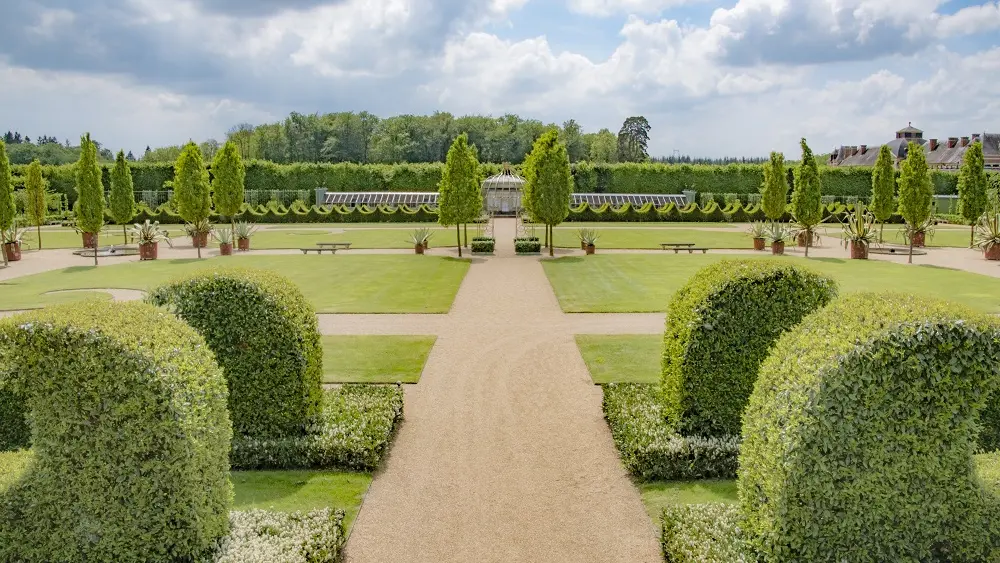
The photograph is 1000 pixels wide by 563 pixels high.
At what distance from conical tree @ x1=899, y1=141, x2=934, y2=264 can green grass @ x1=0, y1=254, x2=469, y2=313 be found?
18.8 meters

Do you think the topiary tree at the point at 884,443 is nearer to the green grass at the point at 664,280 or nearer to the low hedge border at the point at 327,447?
the low hedge border at the point at 327,447

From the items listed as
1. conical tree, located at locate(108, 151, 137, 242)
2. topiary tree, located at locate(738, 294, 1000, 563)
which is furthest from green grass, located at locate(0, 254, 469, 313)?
topiary tree, located at locate(738, 294, 1000, 563)

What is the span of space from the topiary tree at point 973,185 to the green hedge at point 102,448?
1389 inches

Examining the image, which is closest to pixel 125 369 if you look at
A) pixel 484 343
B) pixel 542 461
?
pixel 542 461

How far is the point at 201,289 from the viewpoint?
27.2 feet

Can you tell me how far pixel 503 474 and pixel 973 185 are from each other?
107 feet

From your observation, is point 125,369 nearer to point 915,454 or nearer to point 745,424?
point 745,424

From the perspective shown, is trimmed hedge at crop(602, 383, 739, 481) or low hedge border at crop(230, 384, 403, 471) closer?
trimmed hedge at crop(602, 383, 739, 481)

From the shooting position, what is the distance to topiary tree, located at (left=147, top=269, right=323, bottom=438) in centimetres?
823

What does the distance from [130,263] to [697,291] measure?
81.4 ft

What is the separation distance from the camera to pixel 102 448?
5.31 meters

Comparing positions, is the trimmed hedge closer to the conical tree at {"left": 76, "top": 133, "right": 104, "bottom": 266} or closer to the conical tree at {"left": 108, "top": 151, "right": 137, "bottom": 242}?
the conical tree at {"left": 76, "top": 133, "right": 104, "bottom": 266}

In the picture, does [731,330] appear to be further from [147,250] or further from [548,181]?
[147,250]

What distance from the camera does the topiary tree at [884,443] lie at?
503 cm
